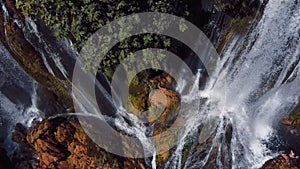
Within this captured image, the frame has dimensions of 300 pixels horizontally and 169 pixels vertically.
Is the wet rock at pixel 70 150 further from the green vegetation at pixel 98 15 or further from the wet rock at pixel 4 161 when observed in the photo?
the green vegetation at pixel 98 15

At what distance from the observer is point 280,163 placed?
38.8 ft

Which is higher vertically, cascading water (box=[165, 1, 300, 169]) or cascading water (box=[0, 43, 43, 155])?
cascading water (box=[0, 43, 43, 155])

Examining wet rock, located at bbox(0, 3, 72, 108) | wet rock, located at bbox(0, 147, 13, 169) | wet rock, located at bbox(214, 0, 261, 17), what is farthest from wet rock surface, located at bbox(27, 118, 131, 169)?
wet rock, located at bbox(214, 0, 261, 17)

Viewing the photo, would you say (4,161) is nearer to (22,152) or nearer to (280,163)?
(22,152)

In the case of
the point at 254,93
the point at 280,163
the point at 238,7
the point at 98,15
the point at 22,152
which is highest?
the point at 98,15

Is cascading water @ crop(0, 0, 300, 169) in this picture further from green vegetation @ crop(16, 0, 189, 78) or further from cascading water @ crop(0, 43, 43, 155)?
cascading water @ crop(0, 43, 43, 155)

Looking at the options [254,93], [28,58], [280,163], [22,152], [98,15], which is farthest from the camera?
[22,152]

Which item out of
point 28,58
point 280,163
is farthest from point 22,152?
point 280,163

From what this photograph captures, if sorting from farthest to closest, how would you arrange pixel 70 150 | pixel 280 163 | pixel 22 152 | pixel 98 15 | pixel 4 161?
pixel 22 152 < pixel 4 161 < pixel 70 150 < pixel 280 163 < pixel 98 15

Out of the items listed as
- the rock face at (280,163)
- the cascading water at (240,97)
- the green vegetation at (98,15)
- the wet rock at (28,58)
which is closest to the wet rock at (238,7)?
the cascading water at (240,97)

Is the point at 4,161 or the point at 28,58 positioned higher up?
the point at 28,58

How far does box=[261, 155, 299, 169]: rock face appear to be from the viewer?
11727 millimetres

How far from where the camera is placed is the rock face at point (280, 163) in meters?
11.7

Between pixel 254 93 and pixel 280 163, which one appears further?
pixel 254 93
